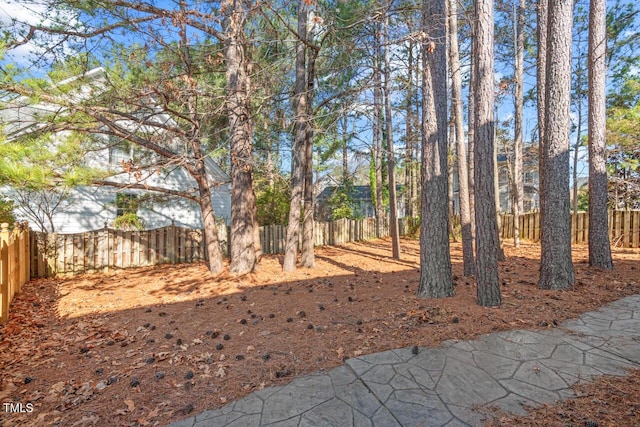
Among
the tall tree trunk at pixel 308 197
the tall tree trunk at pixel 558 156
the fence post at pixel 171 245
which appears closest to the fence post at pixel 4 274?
the fence post at pixel 171 245

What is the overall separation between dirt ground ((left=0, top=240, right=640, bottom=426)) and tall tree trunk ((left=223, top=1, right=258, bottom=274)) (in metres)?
0.67

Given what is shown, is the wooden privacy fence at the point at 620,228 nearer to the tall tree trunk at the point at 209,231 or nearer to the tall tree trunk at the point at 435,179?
the tall tree trunk at the point at 435,179

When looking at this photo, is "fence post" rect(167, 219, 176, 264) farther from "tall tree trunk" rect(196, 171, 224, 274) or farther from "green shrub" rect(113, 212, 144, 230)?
"tall tree trunk" rect(196, 171, 224, 274)

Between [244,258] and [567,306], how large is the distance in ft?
18.5

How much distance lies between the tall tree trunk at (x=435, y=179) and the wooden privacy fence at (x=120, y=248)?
6.61 meters

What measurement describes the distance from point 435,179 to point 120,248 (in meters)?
7.90

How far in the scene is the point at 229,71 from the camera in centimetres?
643

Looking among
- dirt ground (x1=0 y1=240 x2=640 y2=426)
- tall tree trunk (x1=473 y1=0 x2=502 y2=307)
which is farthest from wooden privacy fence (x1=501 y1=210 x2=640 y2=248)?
tall tree trunk (x1=473 y1=0 x2=502 y2=307)

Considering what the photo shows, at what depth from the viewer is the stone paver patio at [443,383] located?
2059 millimetres

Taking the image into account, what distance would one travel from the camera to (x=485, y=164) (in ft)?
12.4

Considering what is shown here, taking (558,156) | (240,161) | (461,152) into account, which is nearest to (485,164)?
(558,156)

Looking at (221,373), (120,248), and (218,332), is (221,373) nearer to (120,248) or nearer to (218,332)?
(218,332)

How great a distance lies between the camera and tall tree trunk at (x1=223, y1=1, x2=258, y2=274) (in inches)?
243

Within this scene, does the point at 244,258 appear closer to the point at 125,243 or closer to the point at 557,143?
the point at 125,243
